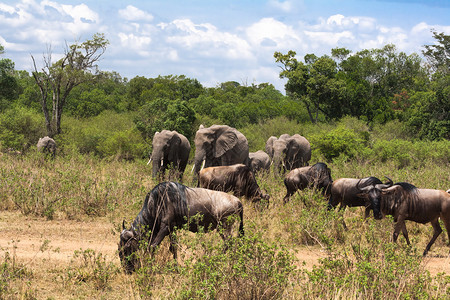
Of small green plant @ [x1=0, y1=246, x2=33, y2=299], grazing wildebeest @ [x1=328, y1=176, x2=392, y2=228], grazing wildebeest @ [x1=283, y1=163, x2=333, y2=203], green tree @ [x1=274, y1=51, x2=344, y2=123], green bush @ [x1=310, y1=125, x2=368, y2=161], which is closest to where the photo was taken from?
small green plant @ [x1=0, y1=246, x2=33, y2=299]

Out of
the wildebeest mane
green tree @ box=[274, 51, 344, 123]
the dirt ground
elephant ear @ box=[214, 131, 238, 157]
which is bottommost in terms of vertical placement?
the dirt ground

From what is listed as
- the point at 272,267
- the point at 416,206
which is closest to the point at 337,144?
the point at 416,206

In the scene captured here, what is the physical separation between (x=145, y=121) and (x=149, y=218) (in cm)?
1841

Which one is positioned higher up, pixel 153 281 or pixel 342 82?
pixel 342 82

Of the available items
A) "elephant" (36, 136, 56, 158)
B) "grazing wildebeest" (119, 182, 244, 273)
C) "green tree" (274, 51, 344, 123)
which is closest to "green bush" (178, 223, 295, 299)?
"grazing wildebeest" (119, 182, 244, 273)

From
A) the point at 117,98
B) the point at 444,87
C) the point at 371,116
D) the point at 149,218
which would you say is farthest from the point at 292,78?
the point at 149,218

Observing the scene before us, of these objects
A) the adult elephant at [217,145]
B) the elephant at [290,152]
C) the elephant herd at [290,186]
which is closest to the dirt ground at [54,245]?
the elephant herd at [290,186]

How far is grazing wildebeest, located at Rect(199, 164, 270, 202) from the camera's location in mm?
11648

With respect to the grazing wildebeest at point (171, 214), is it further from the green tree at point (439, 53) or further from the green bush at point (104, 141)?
the green tree at point (439, 53)

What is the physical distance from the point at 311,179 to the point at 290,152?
7.76 metres

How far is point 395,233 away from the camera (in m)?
9.41

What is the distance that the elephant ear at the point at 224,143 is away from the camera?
52.4ft

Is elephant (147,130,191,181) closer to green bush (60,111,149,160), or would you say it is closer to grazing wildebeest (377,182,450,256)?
green bush (60,111,149,160)

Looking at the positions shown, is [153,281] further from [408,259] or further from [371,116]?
[371,116]
